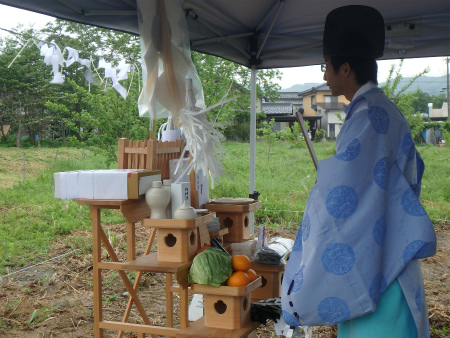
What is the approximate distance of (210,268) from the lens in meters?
1.84

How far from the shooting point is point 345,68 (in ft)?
4.73

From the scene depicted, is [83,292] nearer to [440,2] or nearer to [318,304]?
[318,304]

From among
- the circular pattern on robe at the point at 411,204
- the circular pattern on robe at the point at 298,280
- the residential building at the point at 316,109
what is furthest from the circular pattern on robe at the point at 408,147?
the residential building at the point at 316,109

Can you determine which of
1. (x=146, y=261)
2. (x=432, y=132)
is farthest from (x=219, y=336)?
(x=432, y=132)

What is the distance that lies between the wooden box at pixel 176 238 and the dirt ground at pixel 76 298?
1727 millimetres

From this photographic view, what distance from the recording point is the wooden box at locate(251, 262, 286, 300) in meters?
2.30

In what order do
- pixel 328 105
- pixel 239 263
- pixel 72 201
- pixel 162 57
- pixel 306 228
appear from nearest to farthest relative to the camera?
pixel 306 228 → pixel 239 263 → pixel 162 57 → pixel 72 201 → pixel 328 105

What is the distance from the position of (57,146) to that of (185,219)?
1459cm

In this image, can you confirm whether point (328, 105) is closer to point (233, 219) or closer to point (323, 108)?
point (323, 108)

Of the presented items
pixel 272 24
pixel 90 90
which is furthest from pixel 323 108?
pixel 272 24

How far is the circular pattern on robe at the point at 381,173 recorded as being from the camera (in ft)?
4.22

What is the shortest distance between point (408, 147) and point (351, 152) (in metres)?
0.19

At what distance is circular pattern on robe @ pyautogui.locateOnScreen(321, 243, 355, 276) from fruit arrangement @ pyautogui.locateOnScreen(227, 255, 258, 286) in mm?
680

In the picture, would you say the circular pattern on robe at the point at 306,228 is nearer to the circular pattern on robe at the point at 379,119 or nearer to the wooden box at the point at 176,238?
the circular pattern on robe at the point at 379,119
